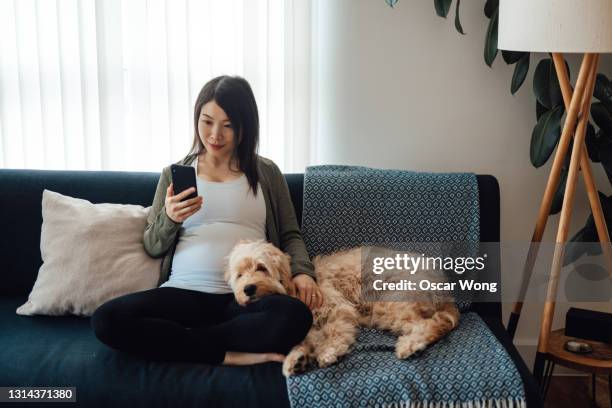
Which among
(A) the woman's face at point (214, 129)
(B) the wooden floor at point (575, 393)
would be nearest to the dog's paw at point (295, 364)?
(A) the woman's face at point (214, 129)

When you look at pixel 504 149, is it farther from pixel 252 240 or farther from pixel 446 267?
pixel 252 240

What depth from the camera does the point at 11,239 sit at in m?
2.63

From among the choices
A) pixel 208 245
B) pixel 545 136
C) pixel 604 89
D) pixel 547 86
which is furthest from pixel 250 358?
pixel 604 89

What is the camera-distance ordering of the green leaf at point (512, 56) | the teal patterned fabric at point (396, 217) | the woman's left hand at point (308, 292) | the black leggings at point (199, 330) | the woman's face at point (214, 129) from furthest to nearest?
the green leaf at point (512, 56), the teal patterned fabric at point (396, 217), the woman's face at point (214, 129), the woman's left hand at point (308, 292), the black leggings at point (199, 330)

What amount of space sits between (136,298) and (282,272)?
0.44 m

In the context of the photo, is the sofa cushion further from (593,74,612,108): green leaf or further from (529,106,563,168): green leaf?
(593,74,612,108): green leaf

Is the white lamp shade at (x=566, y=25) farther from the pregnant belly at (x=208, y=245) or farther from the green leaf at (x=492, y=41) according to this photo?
the pregnant belly at (x=208, y=245)

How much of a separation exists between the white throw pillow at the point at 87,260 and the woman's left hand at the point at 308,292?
1.59 ft

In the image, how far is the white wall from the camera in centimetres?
287

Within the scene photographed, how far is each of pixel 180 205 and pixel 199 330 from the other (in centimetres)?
39

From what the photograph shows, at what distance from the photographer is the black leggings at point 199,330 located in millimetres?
2109

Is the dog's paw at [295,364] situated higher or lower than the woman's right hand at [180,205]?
lower

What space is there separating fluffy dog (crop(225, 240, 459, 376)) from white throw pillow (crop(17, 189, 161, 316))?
0.35 meters

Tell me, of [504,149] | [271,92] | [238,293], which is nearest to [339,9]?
[271,92]
